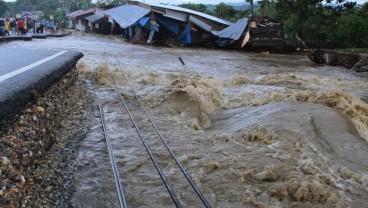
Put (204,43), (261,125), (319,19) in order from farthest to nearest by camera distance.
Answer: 1. (204,43)
2. (319,19)
3. (261,125)

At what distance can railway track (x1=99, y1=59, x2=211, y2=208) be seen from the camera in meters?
5.16

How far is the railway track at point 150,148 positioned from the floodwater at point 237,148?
0.27 feet

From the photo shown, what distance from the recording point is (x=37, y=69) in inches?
323

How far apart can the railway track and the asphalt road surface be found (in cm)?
161

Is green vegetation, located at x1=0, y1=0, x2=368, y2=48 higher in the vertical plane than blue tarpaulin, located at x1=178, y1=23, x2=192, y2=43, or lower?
higher

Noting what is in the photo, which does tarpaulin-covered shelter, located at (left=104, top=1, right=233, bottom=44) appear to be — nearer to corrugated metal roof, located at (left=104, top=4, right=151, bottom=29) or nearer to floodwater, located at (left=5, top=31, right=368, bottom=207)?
corrugated metal roof, located at (left=104, top=4, right=151, bottom=29)

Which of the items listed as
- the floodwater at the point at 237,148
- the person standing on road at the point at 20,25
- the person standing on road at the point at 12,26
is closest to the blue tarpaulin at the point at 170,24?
the person standing on road at the point at 20,25

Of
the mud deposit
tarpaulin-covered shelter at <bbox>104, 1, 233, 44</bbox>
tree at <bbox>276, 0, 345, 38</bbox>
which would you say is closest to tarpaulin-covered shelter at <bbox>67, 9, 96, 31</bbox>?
tarpaulin-covered shelter at <bbox>104, 1, 233, 44</bbox>

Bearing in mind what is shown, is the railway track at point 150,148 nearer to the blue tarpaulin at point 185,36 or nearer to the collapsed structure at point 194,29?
the collapsed structure at point 194,29

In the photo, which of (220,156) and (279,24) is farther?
(279,24)

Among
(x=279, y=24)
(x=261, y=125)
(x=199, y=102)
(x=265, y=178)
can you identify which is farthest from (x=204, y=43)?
(x=265, y=178)

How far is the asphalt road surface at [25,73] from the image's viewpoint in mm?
5730

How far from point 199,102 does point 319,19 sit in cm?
1901

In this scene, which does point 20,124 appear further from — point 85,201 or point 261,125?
point 261,125
